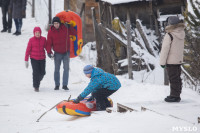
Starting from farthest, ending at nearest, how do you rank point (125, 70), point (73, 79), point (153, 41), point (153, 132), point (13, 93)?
point (153, 41) < point (125, 70) < point (73, 79) < point (13, 93) < point (153, 132)

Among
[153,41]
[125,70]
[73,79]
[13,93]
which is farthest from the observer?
[153,41]

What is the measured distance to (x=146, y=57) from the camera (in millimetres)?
9445

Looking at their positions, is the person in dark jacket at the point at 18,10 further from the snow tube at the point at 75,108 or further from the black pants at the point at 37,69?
the snow tube at the point at 75,108

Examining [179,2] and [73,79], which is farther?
[179,2]

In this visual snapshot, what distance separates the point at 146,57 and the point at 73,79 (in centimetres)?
234

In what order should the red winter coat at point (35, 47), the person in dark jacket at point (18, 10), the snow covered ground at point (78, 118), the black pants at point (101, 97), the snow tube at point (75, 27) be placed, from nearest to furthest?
the snow covered ground at point (78, 118) < the black pants at point (101, 97) < the red winter coat at point (35, 47) < the snow tube at point (75, 27) < the person in dark jacket at point (18, 10)

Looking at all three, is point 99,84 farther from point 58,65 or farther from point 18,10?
point 18,10

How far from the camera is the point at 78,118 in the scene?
190 inches

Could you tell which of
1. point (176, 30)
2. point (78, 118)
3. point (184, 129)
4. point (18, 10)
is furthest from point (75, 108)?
point (18, 10)

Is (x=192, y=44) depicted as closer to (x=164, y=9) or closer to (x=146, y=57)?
(x=146, y=57)

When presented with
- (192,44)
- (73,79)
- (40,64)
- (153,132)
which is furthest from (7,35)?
(153,132)

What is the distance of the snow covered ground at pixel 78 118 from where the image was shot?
3734 mm

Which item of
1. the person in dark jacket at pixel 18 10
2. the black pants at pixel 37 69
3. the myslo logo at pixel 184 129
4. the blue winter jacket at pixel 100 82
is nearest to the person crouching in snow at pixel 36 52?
the black pants at pixel 37 69

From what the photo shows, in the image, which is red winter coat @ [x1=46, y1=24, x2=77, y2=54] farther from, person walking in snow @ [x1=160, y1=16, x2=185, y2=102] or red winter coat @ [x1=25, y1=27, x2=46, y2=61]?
person walking in snow @ [x1=160, y1=16, x2=185, y2=102]
